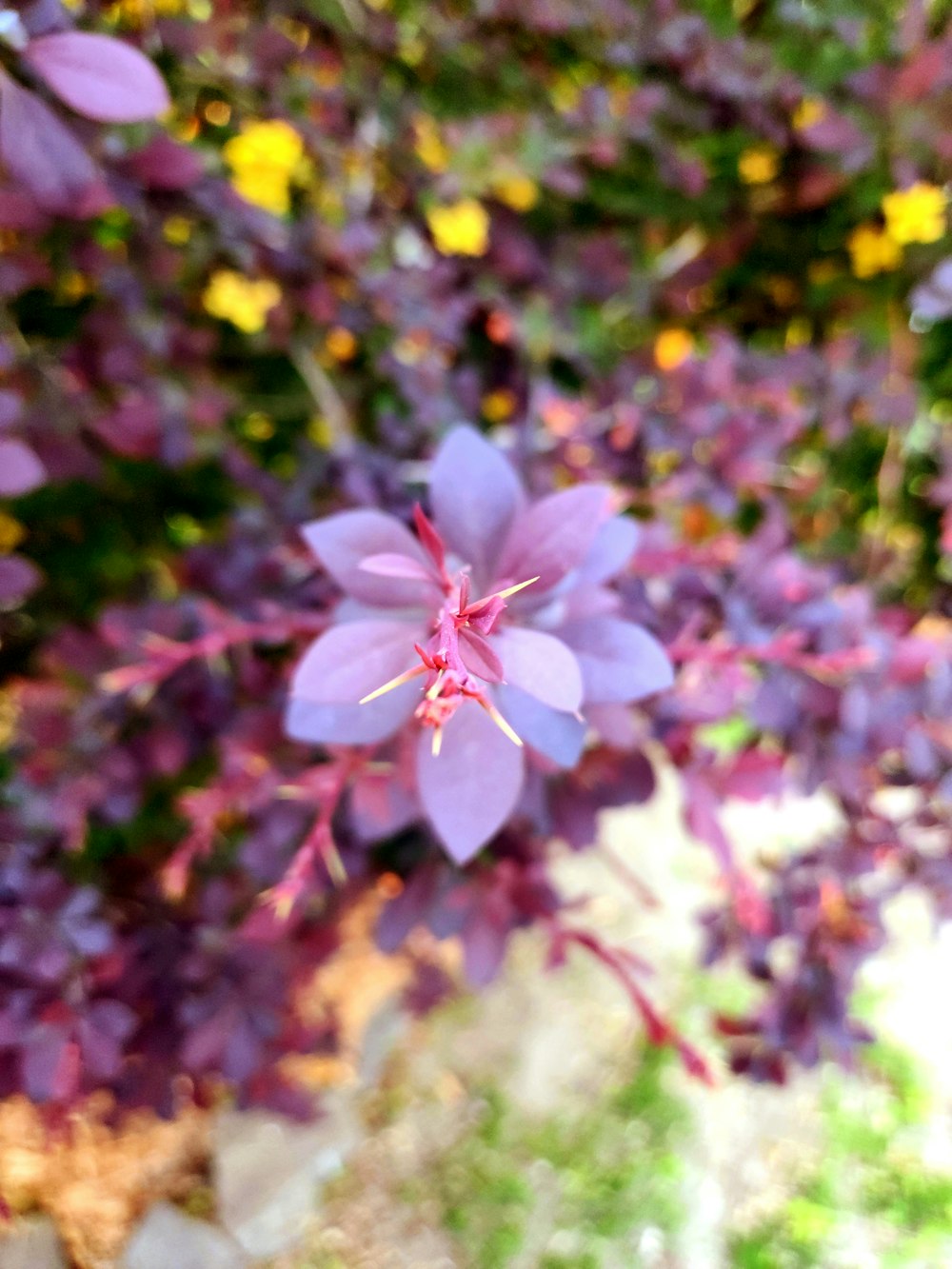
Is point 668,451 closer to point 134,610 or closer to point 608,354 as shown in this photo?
point 608,354

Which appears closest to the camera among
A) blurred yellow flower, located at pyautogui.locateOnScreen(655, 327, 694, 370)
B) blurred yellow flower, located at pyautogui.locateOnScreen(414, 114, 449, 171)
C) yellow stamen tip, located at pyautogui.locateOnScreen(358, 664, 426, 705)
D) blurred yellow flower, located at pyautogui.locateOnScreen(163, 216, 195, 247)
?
yellow stamen tip, located at pyautogui.locateOnScreen(358, 664, 426, 705)

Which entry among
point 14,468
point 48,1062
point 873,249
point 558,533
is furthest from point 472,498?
point 873,249

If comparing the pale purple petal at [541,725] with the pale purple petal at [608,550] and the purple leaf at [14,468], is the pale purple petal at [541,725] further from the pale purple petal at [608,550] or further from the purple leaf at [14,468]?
the purple leaf at [14,468]

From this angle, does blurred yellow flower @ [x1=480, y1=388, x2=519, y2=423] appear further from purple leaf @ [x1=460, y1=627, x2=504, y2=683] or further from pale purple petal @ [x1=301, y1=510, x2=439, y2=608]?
purple leaf @ [x1=460, y1=627, x2=504, y2=683]

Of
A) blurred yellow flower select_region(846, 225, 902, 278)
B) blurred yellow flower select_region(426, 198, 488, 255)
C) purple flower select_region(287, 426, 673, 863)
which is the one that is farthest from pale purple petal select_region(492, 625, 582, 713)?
blurred yellow flower select_region(846, 225, 902, 278)

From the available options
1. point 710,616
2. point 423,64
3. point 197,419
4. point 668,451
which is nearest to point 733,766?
point 710,616

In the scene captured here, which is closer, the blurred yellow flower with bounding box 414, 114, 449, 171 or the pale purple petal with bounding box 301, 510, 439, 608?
the pale purple petal with bounding box 301, 510, 439, 608

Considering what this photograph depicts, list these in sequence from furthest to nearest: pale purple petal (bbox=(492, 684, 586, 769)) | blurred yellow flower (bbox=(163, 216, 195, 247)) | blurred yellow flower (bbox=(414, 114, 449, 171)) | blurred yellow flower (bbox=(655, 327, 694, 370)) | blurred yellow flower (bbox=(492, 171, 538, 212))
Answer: blurred yellow flower (bbox=(655, 327, 694, 370)) → blurred yellow flower (bbox=(492, 171, 538, 212)) → blurred yellow flower (bbox=(414, 114, 449, 171)) → blurred yellow flower (bbox=(163, 216, 195, 247)) → pale purple petal (bbox=(492, 684, 586, 769))
